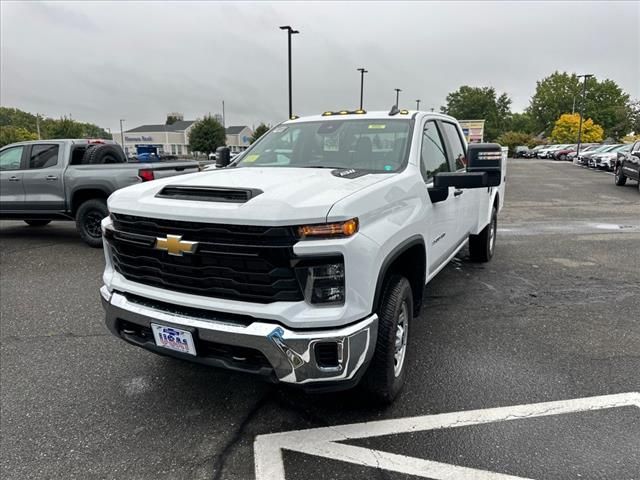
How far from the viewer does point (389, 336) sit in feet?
8.78

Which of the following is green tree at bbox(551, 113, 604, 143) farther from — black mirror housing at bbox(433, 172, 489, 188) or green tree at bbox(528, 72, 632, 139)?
black mirror housing at bbox(433, 172, 489, 188)

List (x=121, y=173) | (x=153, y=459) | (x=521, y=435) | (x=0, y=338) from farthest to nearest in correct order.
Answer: (x=121, y=173) < (x=0, y=338) < (x=521, y=435) < (x=153, y=459)

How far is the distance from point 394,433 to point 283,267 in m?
1.25

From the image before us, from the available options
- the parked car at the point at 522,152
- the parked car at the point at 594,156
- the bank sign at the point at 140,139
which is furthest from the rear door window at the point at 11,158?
the bank sign at the point at 140,139

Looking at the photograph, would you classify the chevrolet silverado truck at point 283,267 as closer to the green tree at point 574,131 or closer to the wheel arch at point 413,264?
the wheel arch at point 413,264

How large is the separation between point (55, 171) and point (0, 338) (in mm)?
4391

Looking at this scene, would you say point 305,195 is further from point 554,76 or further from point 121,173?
point 554,76

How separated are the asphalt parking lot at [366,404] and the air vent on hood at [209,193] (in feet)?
3.16

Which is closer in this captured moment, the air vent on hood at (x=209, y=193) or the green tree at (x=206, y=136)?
the air vent on hood at (x=209, y=193)

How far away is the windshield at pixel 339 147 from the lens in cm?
356

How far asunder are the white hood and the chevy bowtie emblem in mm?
117

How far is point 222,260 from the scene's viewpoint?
2.46 metres

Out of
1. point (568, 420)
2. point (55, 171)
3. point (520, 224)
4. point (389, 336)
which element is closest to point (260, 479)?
point (389, 336)

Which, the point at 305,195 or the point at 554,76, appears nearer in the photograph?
the point at 305,195
